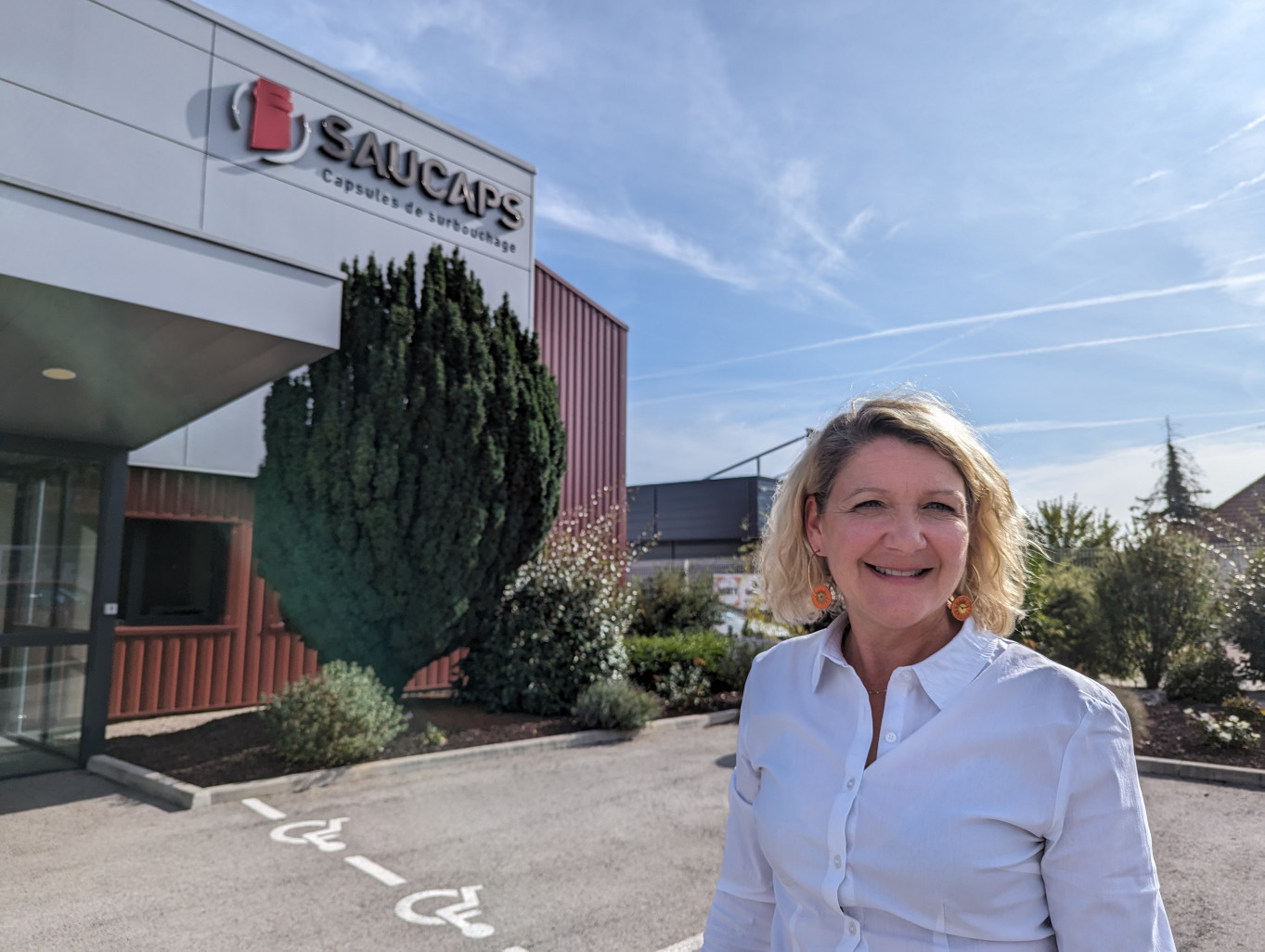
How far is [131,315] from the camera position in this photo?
548 cm

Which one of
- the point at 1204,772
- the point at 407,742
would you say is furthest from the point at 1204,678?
Result: the point at 407,742

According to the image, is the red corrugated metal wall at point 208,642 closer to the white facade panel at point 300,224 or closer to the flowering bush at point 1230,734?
the white facade panel at point 300,224

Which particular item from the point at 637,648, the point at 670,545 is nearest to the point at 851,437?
the point at 637,648

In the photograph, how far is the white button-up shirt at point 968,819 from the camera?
4.37 feet

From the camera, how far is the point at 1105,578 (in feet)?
36.8

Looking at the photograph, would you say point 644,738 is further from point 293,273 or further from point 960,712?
point 960,712

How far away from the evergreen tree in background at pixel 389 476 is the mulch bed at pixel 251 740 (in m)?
0.90

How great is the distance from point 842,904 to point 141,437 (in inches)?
324

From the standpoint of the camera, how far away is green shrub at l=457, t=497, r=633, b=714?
9.67 m

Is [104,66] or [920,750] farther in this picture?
[104,66]

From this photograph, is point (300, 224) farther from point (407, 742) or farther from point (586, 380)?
point (407, 742)

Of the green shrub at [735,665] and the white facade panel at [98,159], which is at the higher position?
the white facade panel at [98,159]

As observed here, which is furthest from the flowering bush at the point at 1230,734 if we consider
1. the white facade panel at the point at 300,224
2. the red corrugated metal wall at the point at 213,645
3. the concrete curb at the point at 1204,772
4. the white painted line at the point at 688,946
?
the white facade panel at the point at 300,224

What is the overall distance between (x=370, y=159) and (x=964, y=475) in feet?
39.7
